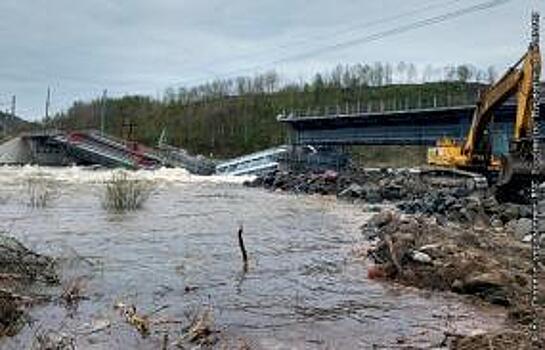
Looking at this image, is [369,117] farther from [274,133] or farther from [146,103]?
[146,103]

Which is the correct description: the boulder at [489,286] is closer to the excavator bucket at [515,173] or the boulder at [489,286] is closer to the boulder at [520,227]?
the excavator bucket at [515,173]

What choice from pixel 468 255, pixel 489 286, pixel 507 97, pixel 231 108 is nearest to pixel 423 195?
pixel 507 97

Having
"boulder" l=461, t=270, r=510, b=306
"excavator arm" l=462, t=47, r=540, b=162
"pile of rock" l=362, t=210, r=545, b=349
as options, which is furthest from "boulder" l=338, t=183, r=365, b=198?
"boulder" l=461, t=270, r=510, b=306

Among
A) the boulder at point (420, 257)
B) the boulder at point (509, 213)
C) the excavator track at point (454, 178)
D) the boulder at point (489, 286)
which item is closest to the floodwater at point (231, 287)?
the boulder at point (489, 286)

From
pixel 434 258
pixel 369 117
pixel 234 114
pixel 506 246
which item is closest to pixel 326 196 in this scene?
pixel 369 117

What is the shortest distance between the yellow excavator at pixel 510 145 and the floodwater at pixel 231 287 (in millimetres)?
5067

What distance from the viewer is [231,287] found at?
61.5 ft

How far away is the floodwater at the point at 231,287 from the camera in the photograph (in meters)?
13.9

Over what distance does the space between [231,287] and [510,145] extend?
9662 millimetres

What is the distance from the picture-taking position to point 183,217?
38188mm

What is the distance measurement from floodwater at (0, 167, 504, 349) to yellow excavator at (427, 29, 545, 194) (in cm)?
507

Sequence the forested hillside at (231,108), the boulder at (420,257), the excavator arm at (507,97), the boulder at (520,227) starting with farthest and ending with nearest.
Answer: the forested hillside at (231,108) < the excavator arm at (507,97) < the boulder at (520,227) < the boulder at (420,257)

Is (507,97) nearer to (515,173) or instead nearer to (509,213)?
(509,213)

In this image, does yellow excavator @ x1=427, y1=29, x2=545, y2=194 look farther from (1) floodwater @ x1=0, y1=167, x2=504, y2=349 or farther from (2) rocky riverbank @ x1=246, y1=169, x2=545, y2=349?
(1) floodwater @ x1=0, y1=167, x2=504, y2=349
